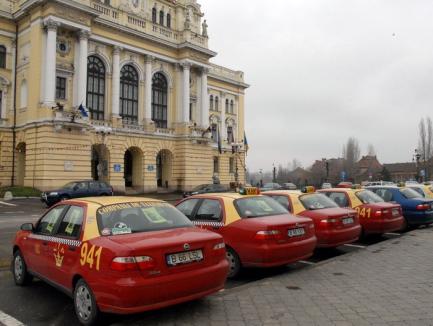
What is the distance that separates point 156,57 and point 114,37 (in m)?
5.35

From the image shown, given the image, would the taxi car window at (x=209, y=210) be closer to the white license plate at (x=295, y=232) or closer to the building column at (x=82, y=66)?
the white license plate at (x=295, y=232)

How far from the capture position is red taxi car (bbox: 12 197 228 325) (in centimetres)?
470

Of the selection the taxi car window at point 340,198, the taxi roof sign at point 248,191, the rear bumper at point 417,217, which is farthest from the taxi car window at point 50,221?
the rear bumper at point 417,217

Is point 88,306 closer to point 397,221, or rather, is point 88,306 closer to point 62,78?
point 397,221

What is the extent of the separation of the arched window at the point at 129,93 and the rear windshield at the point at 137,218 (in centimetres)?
3828

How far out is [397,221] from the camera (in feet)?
38.3

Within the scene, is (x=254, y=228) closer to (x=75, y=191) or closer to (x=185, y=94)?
(x=75, y=191)

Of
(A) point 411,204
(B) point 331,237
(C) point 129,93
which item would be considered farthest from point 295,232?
(C) point 129,93

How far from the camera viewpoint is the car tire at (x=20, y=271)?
6824 mm

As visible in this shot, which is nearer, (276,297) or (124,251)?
(124,251)

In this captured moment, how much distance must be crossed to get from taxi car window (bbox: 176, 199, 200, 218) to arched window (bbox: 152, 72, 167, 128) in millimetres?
38048

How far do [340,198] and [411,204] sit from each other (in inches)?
127

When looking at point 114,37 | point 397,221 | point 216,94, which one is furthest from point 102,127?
point 397,221

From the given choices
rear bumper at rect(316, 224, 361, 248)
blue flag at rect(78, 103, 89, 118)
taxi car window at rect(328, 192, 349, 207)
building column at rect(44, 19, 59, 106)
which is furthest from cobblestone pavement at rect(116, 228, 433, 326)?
building column at rect(44, 19, 59, 106)
